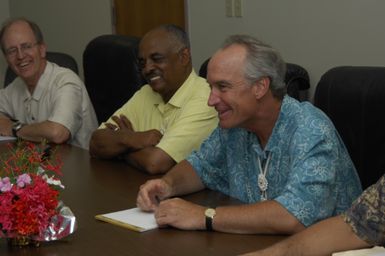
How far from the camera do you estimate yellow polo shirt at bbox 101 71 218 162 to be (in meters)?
2.96

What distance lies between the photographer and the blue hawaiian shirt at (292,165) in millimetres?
2131

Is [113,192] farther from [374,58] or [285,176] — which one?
[374,58]

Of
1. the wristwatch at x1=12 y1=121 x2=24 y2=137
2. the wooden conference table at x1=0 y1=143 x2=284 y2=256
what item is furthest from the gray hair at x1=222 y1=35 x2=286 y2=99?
the wristwatch at x1=12 y1=121 x2=24 y2=137

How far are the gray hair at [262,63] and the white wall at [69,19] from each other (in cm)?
345

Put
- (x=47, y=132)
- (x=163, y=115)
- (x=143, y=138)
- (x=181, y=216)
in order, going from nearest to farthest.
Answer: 1. (x=181, y=216)
2. (x=143, y=138)
3. (x=163, y=115)
4. (x=47, y=132)

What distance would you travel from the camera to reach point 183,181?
2.54 m

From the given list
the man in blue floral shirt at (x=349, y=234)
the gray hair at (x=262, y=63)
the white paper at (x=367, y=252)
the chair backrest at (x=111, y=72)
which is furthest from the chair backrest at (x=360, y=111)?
the chair backrest at (x=111, y=72)

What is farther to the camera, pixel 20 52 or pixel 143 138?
pixel 20 52

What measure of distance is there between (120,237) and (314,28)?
6.53 ft

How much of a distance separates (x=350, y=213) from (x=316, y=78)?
1914mm

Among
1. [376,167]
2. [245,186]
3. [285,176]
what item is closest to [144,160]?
[245,186]

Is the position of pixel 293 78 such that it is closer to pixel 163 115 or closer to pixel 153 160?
pixel 163 115

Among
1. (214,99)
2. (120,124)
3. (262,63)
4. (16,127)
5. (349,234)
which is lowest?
(16,127)

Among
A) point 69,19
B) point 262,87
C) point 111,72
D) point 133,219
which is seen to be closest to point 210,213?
point 133,219
